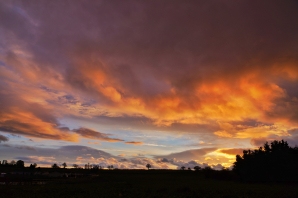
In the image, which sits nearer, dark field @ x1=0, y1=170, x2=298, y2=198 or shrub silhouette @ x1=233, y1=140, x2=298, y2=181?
dark field @ x1=0, y1=170, x2=298, y2=198

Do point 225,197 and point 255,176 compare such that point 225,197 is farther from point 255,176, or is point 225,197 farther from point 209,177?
point 209,177

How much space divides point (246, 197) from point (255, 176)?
57.7m

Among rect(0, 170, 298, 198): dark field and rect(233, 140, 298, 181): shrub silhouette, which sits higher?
rect(233, 140, 298, 181): shrub silhouette

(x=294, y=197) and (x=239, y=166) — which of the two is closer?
(x=294, y=197)

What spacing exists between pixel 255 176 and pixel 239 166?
9.79 metres

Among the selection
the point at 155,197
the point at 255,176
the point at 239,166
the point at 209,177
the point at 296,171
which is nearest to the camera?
the point at 155,197

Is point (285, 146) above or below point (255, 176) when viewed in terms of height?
above

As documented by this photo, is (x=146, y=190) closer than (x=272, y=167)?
Yes

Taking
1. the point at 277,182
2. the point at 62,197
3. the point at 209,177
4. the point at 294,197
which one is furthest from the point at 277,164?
the point at 62,197

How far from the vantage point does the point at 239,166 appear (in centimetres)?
9888

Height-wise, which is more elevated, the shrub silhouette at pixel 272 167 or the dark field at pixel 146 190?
the shrub silhouette at pixel 272 167

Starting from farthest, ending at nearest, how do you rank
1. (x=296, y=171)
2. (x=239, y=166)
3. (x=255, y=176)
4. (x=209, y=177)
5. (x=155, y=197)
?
(x=209, y=177) < (x=239, y=166) < (x=255, y=176) < (x=296, y=171) < (x=155, y=197)

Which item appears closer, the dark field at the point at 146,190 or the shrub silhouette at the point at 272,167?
the dark field at the point at 146,190

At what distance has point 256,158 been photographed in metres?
92.4
